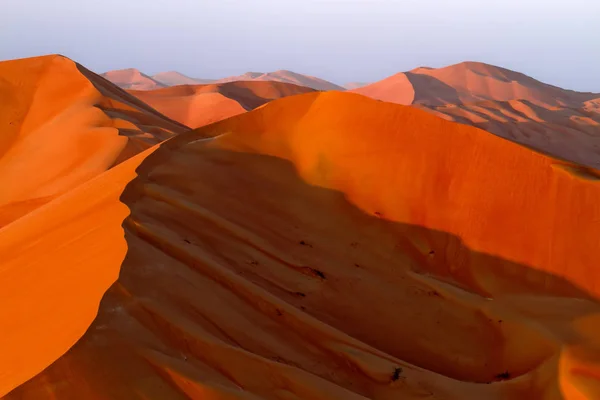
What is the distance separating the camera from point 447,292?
6.80m

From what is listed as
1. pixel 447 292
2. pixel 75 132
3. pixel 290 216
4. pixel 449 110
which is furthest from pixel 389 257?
pixel 449 110

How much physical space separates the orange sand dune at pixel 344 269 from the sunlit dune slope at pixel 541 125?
1922 cm

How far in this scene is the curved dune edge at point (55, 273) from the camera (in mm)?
3852

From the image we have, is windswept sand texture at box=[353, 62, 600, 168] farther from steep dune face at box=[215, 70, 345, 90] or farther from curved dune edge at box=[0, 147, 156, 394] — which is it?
steep dune face at box=[215, 70, 345, 90]

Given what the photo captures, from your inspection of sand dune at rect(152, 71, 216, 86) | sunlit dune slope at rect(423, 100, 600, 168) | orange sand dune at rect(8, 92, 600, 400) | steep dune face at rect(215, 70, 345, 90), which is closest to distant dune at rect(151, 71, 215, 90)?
sand dune at rect(152, 71, 216, 86)

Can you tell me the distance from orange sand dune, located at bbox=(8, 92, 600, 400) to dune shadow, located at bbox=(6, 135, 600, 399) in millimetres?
20

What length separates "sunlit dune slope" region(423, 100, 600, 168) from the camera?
27328 millimetres

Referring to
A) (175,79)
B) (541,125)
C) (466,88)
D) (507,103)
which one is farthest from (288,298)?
(175,79)

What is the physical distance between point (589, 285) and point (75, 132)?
14.5 metres

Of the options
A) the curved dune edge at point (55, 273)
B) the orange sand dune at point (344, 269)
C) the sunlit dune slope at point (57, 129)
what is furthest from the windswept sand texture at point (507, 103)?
the curved dune edge at point (55, 273)

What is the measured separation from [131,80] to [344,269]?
83648 mm

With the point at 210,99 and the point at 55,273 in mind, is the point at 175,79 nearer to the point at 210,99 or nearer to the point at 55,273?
the point at 210,99

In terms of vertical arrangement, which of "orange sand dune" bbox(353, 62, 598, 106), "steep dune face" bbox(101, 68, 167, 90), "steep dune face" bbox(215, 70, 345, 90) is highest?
"orange sand dune" bbox(353, 62, 598, 106)

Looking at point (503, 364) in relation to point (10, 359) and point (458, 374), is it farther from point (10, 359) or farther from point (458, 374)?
point (10, 359)
